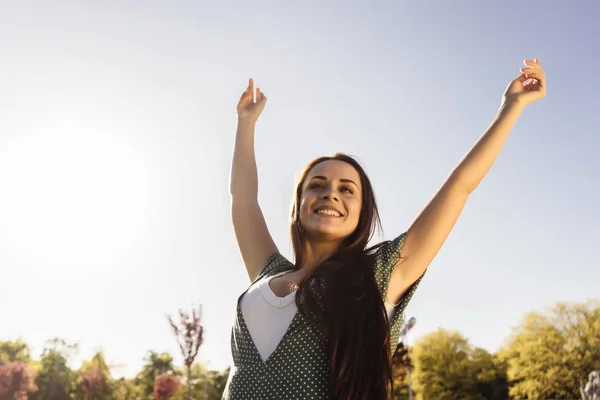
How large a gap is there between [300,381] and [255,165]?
5.26 feet

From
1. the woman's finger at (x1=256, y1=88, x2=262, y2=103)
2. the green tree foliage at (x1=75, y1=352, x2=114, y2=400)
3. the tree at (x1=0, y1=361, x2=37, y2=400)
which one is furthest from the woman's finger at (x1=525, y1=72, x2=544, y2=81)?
the green tree foliage at (x1=75, y1=352, x2=114, y2=400)

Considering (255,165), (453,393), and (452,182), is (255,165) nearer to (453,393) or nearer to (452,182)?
(452,182)

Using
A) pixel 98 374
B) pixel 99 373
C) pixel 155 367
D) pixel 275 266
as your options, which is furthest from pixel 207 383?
pixel 275 266

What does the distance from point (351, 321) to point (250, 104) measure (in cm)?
193

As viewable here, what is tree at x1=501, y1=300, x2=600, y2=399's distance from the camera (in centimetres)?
3794

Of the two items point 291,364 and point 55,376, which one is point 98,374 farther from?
point 291,364

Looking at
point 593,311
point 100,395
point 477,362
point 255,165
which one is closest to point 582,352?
point 593,311

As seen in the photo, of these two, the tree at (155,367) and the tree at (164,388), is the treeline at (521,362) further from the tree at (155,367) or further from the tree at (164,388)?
the tree at (155,367)

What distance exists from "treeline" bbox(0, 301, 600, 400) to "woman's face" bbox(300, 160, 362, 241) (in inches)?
1183

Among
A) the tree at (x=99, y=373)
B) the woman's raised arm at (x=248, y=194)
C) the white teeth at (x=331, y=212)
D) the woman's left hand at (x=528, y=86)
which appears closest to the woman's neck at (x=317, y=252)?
the white teeth at (x=331, y=212)

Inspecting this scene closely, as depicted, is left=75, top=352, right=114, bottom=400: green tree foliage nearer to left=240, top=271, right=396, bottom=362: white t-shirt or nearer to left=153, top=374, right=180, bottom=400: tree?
left=153, top=374, right=180, bottom=400: tree

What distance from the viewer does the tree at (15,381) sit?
35.2 meters

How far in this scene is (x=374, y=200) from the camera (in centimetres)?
266

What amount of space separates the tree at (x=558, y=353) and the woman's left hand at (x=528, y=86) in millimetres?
40113
